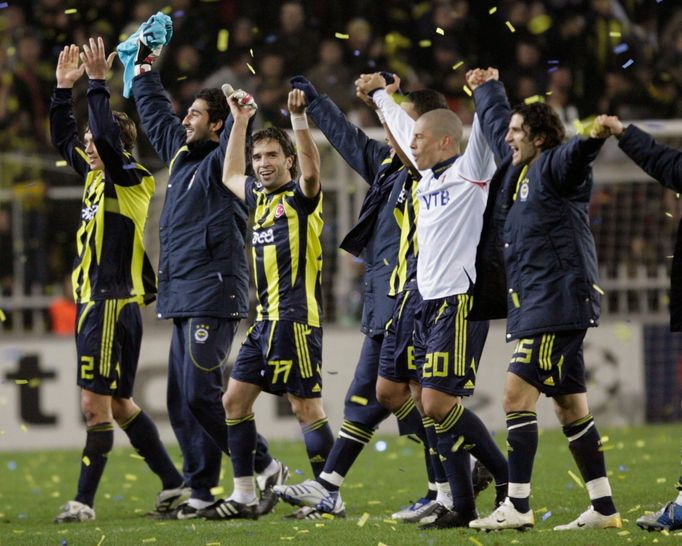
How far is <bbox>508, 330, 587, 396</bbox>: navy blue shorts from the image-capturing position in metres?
5.86

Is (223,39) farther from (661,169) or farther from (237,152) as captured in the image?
(661,169)

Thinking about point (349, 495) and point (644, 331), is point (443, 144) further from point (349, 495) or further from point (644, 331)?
point (644, 331)

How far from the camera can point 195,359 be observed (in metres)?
7.25

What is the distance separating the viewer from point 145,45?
7891mm

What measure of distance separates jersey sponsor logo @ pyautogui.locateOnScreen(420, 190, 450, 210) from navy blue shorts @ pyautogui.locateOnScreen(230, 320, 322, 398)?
1.08 metres

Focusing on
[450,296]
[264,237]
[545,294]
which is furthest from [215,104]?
[545,294]

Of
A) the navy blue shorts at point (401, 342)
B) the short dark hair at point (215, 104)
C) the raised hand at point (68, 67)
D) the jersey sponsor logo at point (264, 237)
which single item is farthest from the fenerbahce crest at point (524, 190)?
the raised hand at point (68, 67)

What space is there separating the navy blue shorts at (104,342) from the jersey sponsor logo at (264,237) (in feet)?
2.93

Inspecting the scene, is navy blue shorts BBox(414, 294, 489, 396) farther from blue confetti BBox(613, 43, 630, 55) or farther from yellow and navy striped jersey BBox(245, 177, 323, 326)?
blue confetti BBox(613, 43, 630, 55)

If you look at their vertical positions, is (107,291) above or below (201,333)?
above

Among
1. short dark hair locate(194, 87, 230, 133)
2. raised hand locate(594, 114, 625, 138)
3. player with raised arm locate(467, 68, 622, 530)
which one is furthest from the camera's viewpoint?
short dark hair locate(194, 87, 230, 133)

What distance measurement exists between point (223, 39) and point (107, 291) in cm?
793

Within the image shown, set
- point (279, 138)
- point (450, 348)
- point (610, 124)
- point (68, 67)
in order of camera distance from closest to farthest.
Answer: point (610, 124) < point (450, 348) < point (279, 138) < point (68, 67)

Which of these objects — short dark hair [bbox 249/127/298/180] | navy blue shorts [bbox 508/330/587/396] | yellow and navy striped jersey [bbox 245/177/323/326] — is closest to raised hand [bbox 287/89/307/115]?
short dark hair [bbox 249/127/298/180]
